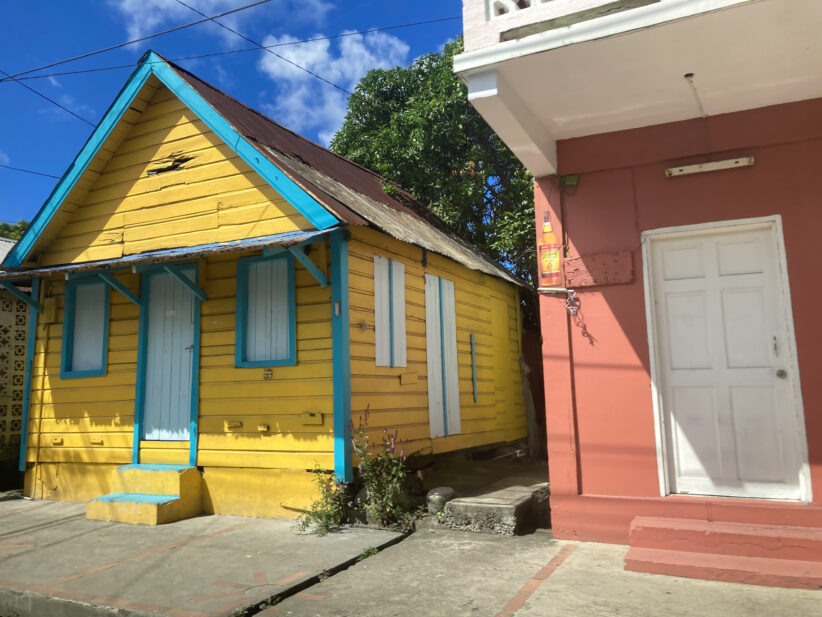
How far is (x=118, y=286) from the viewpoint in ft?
25.8

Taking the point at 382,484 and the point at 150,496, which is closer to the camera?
the point at 382,484

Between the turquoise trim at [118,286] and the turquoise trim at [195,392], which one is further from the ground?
the turquoise trim at [118,286]

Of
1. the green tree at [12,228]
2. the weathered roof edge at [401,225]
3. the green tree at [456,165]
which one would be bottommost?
the weathered roof edge at [401,225]

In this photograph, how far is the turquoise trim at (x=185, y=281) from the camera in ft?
23.6

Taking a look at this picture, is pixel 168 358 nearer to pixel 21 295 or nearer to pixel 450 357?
pixel 21 295

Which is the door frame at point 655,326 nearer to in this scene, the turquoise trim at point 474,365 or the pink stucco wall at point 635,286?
the pink stucco wall at point 635,286

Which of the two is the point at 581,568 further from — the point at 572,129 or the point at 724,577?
the point at 572,129

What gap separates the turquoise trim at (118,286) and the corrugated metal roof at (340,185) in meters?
2.50

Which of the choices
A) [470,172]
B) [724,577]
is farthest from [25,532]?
[470,172]

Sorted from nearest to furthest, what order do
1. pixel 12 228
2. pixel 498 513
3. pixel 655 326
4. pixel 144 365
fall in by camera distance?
pixel 655 326 → pixel 498 513 → pixel 144 365 → pixel 12 228

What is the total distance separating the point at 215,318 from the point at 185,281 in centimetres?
57

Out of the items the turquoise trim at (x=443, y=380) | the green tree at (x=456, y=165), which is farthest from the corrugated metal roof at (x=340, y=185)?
the green tree at (x=456, y=165)

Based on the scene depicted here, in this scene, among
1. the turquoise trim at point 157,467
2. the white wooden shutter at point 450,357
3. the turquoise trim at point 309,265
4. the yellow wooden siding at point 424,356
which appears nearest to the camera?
the turquoise trim at point 309,265

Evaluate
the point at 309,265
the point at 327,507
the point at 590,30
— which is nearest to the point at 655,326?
the point at 590,30
